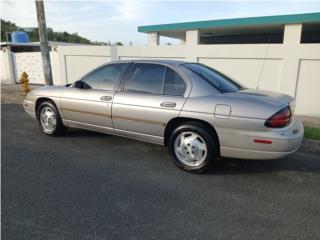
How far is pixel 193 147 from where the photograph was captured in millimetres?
3971

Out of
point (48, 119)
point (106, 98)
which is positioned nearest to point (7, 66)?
point (48, 119)

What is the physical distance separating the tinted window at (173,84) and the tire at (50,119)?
242 cm

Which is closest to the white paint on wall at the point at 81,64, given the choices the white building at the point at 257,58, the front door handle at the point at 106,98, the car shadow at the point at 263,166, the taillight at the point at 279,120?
the white building at the point at 257,58

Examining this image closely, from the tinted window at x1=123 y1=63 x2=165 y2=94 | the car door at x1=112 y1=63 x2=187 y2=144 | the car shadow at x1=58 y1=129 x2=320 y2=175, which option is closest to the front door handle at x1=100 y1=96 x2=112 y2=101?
the car door at x1=112 y1=63 x2=187 y2=144

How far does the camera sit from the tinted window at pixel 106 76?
15.7ft

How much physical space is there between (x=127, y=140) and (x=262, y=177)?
8.48 ft

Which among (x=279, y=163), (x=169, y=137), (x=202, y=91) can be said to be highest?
Result: (x=202, y=91)

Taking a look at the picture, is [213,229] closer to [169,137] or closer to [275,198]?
[275,198]

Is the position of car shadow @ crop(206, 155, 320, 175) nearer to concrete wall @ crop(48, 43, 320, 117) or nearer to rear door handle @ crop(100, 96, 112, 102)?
rear door handle @ crop(100, 96, 112, 102)

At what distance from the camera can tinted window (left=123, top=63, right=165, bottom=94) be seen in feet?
14.2

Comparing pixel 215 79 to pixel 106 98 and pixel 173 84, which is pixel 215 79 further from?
pixel 106 98

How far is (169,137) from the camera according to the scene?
427 cm

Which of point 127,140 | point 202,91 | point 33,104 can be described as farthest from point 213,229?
point 33,104

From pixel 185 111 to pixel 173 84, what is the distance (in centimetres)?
51
